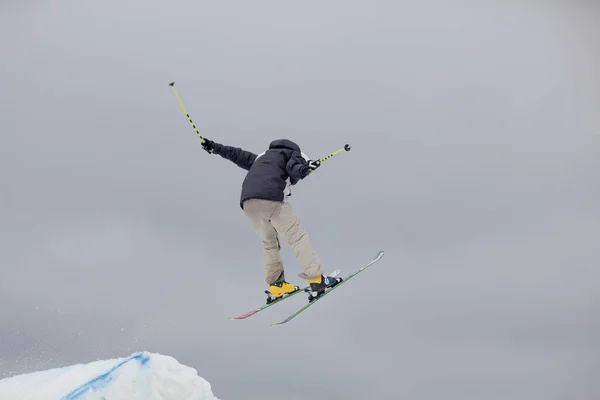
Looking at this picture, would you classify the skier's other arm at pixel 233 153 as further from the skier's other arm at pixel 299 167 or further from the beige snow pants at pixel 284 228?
the skier's other arm at pixel 299 167

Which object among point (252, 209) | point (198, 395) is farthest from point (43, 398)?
point (252, 209)

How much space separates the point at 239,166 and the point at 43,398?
23.6ft

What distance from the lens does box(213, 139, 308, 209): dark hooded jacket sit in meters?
13.7

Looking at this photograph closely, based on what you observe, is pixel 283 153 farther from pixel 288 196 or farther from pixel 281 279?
pixel 281 279

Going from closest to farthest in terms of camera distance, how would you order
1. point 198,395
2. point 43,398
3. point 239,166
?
point 43,398
point 198,395
point 239,166

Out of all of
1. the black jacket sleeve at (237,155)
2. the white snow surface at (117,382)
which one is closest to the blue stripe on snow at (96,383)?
the white snow surface at (117,382)

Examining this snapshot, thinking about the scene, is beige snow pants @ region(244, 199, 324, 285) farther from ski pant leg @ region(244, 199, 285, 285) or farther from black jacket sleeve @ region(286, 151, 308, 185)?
black jacket sleeve @ region(286, 151, 308, 185)

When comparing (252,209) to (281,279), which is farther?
(281,279)

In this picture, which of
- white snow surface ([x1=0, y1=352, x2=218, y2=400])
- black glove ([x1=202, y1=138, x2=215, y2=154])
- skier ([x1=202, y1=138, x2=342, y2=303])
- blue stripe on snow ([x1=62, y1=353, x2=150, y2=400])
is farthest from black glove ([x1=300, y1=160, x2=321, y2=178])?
blue stripe on snow ([x1=62, y1=353, x2=150, y2=400])

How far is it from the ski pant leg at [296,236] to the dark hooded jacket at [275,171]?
32cm

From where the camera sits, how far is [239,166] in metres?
15.0

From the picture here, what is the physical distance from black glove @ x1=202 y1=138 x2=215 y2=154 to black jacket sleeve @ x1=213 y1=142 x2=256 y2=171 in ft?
0.24

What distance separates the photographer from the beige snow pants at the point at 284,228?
1392 cm

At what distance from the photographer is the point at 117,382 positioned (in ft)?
30.0
